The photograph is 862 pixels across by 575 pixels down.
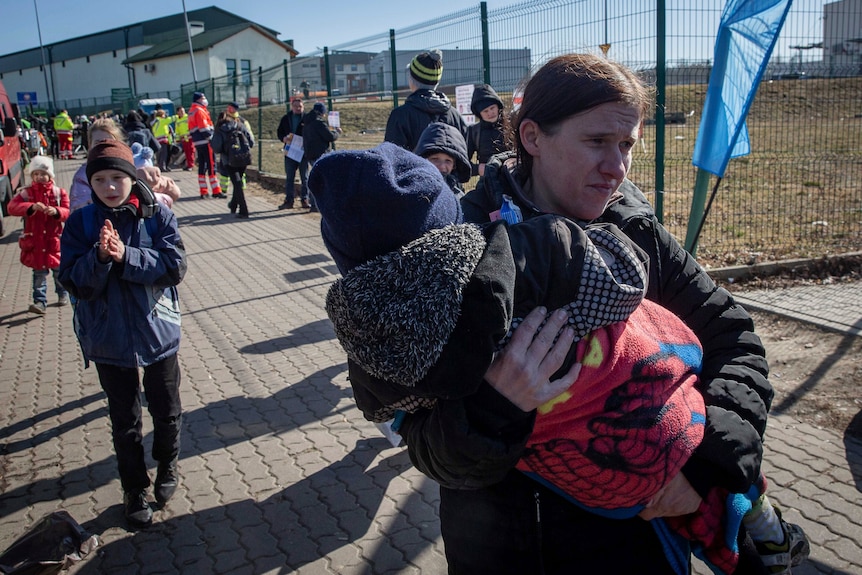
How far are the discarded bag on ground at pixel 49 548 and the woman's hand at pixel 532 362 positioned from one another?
115 inches

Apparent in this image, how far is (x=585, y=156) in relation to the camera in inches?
62.5

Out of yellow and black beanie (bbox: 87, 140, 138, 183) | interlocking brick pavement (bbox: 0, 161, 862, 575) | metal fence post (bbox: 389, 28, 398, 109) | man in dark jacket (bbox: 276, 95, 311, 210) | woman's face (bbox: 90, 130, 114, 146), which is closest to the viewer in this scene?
interlocking brick pavement (bbox: 0, 161, 862, 575)

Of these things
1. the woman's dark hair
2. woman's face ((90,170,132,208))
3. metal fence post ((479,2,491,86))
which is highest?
metal fence post ((479,2,491,86))

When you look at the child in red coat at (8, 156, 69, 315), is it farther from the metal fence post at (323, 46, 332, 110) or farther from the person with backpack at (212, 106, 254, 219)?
the metal fence post at (323, 46, 332, 110)

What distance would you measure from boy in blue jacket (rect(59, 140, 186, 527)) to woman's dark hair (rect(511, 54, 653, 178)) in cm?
263

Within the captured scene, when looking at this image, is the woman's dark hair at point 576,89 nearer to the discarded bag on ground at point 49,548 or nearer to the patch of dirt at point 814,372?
the discarded bag on ground at point 49,548

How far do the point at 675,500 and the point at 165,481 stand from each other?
3242 millimetres

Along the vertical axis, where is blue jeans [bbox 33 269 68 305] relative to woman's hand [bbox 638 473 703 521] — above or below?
below

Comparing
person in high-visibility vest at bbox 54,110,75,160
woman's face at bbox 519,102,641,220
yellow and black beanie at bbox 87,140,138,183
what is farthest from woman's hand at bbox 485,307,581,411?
person in high-visibility vest at bbox 54,110,75,160

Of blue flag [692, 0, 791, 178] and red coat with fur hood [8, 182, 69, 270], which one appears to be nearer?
blue flag [692, 0, 791, 178]

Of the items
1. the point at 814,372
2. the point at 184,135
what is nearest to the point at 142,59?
the point at 184,135

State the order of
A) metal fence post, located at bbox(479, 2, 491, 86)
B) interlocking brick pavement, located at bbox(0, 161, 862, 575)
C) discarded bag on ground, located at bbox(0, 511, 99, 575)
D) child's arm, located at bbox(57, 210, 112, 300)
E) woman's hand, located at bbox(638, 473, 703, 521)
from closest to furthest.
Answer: woman's hand, located at bbox(638, 473, 703, 521), discarded bag on ground, located at bbox(0, 511, 99, 575), interlocking brick pavement, located at bbox(0, 161, 862, 575), child's arm, located at bbox(57, 210, 112, 300), metal fence post, located at bbox(479, 2, 491, 86)

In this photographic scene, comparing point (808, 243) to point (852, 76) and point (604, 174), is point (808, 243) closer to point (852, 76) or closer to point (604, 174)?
point (852, 76)

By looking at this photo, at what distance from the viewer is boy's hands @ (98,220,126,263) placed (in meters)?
3.46
